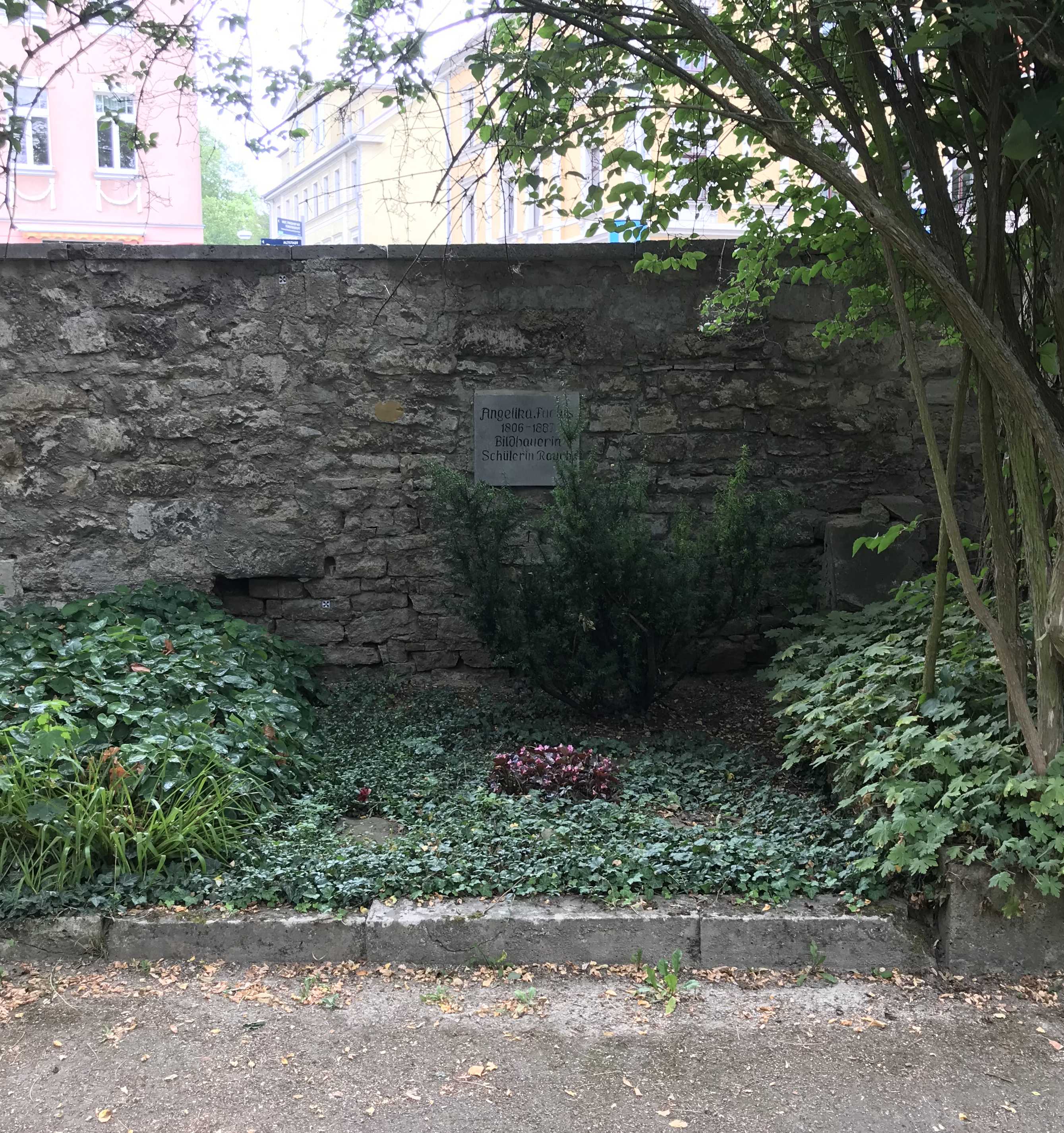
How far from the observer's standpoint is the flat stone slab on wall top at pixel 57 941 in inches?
106

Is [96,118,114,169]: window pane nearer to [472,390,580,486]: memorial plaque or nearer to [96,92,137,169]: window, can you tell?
[96,92,137,169]: window

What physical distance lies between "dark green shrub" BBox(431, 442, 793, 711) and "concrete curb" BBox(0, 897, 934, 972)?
6.06 feet

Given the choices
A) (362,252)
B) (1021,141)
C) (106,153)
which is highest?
(106,153)

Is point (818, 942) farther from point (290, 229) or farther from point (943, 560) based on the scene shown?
point (290, 229)

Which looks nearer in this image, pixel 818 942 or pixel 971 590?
pixel 818 942

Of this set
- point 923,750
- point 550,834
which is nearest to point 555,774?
point 550,834

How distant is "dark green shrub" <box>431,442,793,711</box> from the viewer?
173 inches

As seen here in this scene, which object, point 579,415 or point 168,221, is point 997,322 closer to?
point 579,415

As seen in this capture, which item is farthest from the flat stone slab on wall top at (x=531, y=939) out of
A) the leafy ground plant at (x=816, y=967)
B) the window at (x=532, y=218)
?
the window at (x=532, y=218)

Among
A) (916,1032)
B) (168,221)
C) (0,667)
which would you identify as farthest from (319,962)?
(168,221)

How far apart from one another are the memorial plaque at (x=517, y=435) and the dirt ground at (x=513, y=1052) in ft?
10.1

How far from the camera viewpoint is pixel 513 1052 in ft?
7.48

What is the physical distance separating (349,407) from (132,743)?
2.43 m

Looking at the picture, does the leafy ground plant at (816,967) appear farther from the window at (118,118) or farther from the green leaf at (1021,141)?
the window at (118,118)
